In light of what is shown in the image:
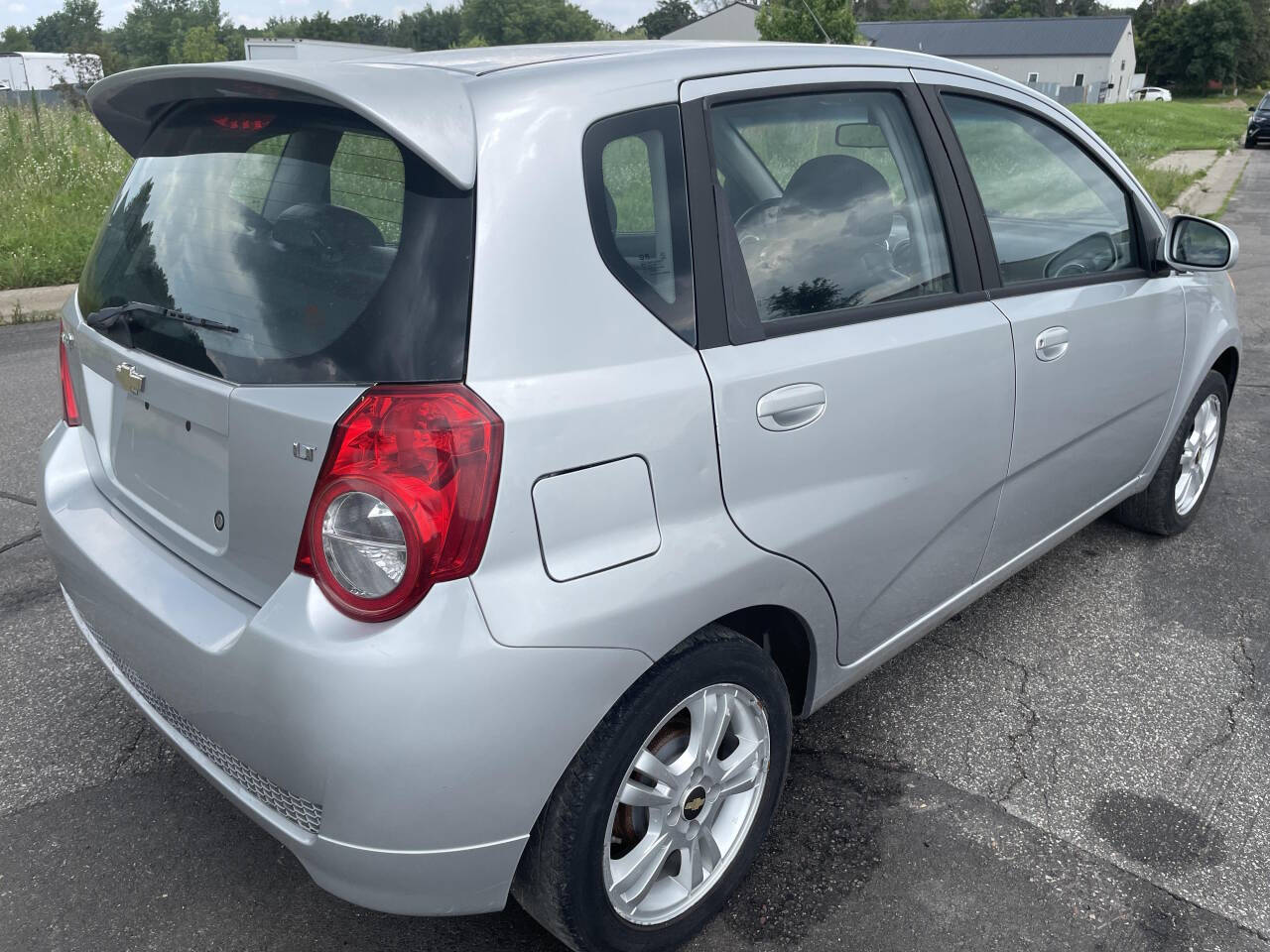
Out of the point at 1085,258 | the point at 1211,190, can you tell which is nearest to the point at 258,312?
the point at 1085,258

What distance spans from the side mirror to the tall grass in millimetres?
8076

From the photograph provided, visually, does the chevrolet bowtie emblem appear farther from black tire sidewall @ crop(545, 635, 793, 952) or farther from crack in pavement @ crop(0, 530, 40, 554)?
crack in pavement @ crop(0, 530, 40, 554)

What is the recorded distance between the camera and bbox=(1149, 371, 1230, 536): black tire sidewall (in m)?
3.99

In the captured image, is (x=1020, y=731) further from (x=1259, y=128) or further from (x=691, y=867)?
(x=1259, y=128)

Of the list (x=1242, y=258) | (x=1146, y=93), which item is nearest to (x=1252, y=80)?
(x=1146, y=93)

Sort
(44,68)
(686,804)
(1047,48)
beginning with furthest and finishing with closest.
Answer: (1047,48) < (44,68) < (686,804)

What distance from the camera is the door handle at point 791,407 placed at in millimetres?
2072

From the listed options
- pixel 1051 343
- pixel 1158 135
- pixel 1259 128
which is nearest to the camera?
pixel 1051 343

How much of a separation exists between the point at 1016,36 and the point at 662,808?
87035 mm

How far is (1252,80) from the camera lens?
9056cm

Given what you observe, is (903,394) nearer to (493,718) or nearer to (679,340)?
(679,340)

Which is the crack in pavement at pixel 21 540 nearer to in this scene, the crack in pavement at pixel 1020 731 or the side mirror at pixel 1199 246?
the crack in pavement at pixel 1020 731

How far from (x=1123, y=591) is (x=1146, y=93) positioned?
8789 cm

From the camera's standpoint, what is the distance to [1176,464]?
4.05 metres
